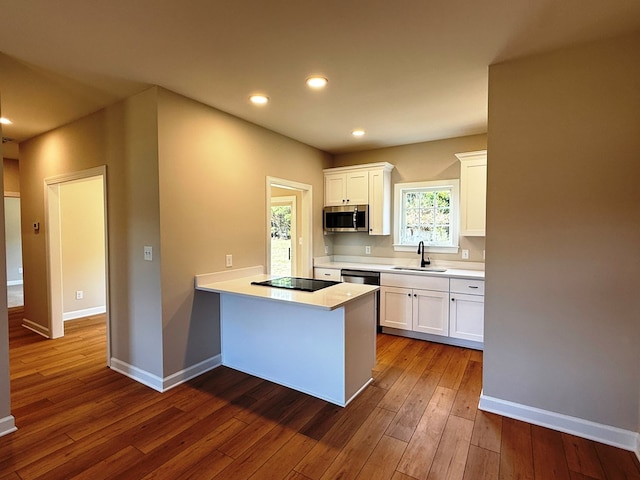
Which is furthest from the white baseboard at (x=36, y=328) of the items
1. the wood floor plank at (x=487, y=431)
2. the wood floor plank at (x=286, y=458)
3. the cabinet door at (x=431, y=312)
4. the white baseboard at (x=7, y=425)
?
the wood floor plank at (x=487, y=431)

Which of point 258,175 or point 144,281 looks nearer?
point 144,281

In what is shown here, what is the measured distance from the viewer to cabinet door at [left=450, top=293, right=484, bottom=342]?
3600 mm

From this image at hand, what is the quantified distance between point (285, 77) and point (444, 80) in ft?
4.10

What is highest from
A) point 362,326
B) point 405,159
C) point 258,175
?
point 405,159

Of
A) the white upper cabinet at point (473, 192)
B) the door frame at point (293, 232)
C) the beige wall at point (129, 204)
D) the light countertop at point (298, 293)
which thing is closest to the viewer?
the light countertop at point (298, 293)

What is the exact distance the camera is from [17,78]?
253cm

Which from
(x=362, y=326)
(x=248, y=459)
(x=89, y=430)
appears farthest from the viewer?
(x=362, y=326)

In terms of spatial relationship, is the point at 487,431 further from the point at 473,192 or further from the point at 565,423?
the point at 473,192

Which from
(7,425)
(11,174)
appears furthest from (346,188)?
(11,174)

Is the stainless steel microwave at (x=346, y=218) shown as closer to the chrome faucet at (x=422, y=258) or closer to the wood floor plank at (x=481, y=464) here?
the chrome faucet at (x=422, y=258)

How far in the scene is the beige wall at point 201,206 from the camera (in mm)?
2779

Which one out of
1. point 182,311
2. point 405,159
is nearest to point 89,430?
point 182,311

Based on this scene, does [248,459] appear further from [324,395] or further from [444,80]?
[444,80]

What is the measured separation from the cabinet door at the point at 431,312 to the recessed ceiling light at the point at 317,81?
8.35 feet
